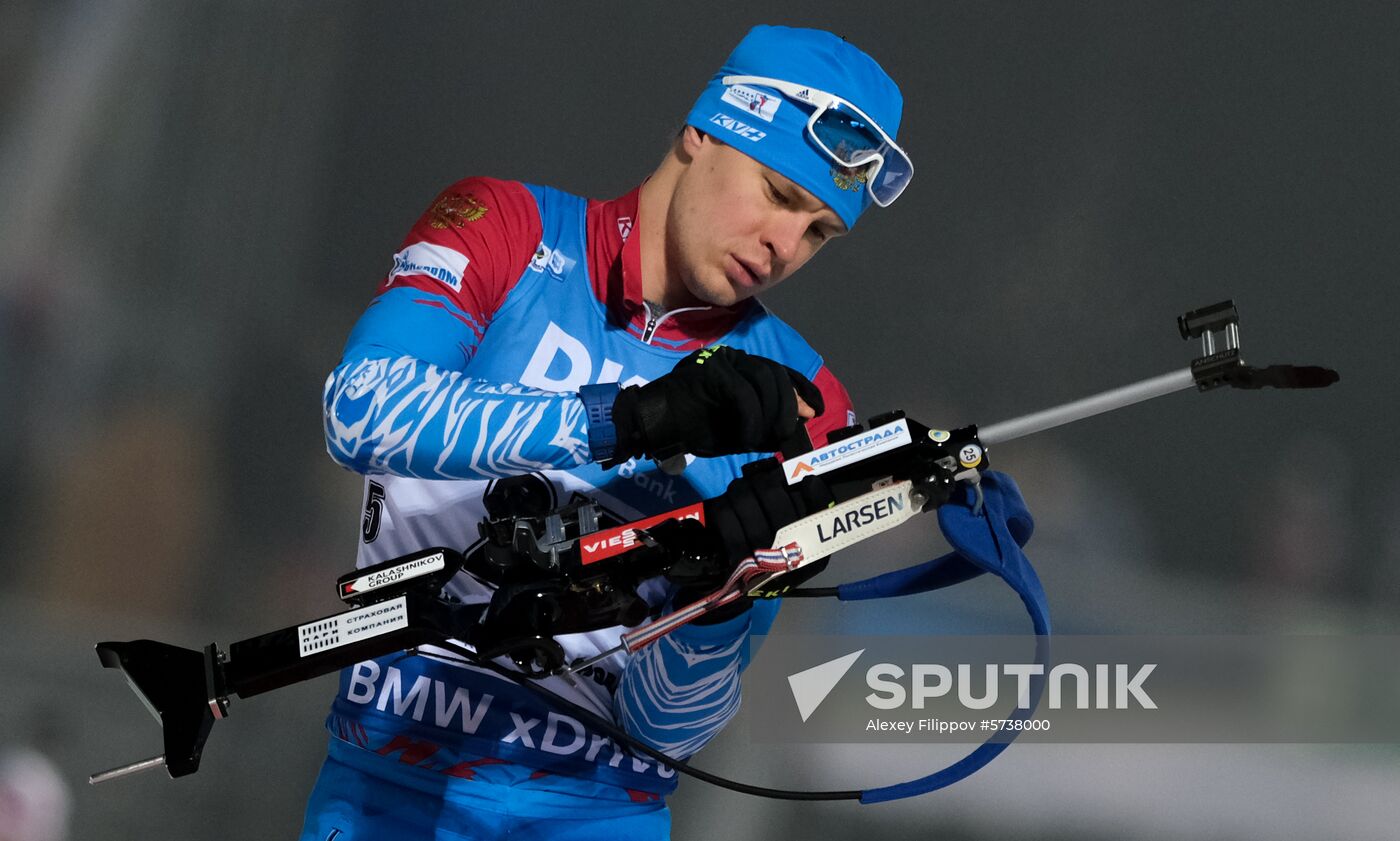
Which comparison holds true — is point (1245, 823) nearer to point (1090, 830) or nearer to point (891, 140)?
point (1090, 830)

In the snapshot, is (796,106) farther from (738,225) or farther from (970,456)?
(970,456)

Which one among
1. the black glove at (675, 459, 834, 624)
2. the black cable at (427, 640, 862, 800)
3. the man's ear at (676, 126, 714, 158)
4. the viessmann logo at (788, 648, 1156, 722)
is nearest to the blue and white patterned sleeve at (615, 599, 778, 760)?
the black cable at (427, 640, 862, 800)

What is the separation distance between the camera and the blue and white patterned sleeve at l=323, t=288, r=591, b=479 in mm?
911

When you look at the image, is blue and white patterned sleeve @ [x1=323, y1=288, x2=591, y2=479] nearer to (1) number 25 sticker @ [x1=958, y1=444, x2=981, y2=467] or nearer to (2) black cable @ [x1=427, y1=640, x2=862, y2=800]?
(2) black cable @ [x1=427, y1=640, x2=862, y2=800]

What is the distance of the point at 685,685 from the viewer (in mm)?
1101

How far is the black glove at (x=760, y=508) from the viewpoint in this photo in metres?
0.90

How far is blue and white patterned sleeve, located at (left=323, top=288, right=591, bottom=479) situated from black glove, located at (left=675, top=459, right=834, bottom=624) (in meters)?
0.10

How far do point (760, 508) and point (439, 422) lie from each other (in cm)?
23

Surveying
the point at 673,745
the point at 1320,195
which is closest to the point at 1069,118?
the point at 1320,195

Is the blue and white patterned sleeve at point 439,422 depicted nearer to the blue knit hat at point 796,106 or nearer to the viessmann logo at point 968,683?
the blue knit hat at point 796,106

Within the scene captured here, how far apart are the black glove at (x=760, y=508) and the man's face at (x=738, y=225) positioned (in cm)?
25

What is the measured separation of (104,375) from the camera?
2012 mm

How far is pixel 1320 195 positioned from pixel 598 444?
133 centimetres
